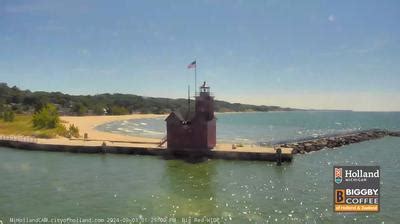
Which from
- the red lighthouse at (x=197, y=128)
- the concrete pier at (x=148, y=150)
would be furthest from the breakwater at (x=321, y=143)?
the red lighthouse at (x=197, y=128)

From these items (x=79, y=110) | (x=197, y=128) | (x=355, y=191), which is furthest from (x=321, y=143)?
(x=79, y=110)

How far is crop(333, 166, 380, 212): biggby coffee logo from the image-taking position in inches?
982

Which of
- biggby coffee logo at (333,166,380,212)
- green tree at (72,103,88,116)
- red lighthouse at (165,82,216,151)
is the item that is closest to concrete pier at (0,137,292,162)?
red lighthouse at (165,82,216,151)

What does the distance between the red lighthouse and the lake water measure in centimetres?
329

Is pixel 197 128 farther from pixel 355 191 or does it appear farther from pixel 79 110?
pixel 79 110

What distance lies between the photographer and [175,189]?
32.2m

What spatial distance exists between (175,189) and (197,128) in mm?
15715

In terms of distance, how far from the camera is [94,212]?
2578 centimetres

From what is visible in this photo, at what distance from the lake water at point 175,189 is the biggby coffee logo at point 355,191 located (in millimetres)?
700

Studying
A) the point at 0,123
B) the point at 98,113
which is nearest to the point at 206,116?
the point at 0,123

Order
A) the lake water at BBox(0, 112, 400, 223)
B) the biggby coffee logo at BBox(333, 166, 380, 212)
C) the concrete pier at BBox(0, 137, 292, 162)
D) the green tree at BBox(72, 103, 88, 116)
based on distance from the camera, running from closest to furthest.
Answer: the biggby coffee logo at BBox(333, 166, 380, 212), the lake water at BBox(0, 112, 400, 223), the concrete pier at BBox(0, 137, 292, 162), the green tree at BBox(72, 103, 88, 116)

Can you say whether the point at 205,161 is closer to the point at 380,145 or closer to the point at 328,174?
the point at 328,174

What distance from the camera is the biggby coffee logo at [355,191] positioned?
81.8ft

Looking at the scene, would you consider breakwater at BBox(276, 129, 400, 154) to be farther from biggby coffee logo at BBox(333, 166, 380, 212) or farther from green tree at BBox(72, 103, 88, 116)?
green tree at BBox(72, 103, 88, 116)
